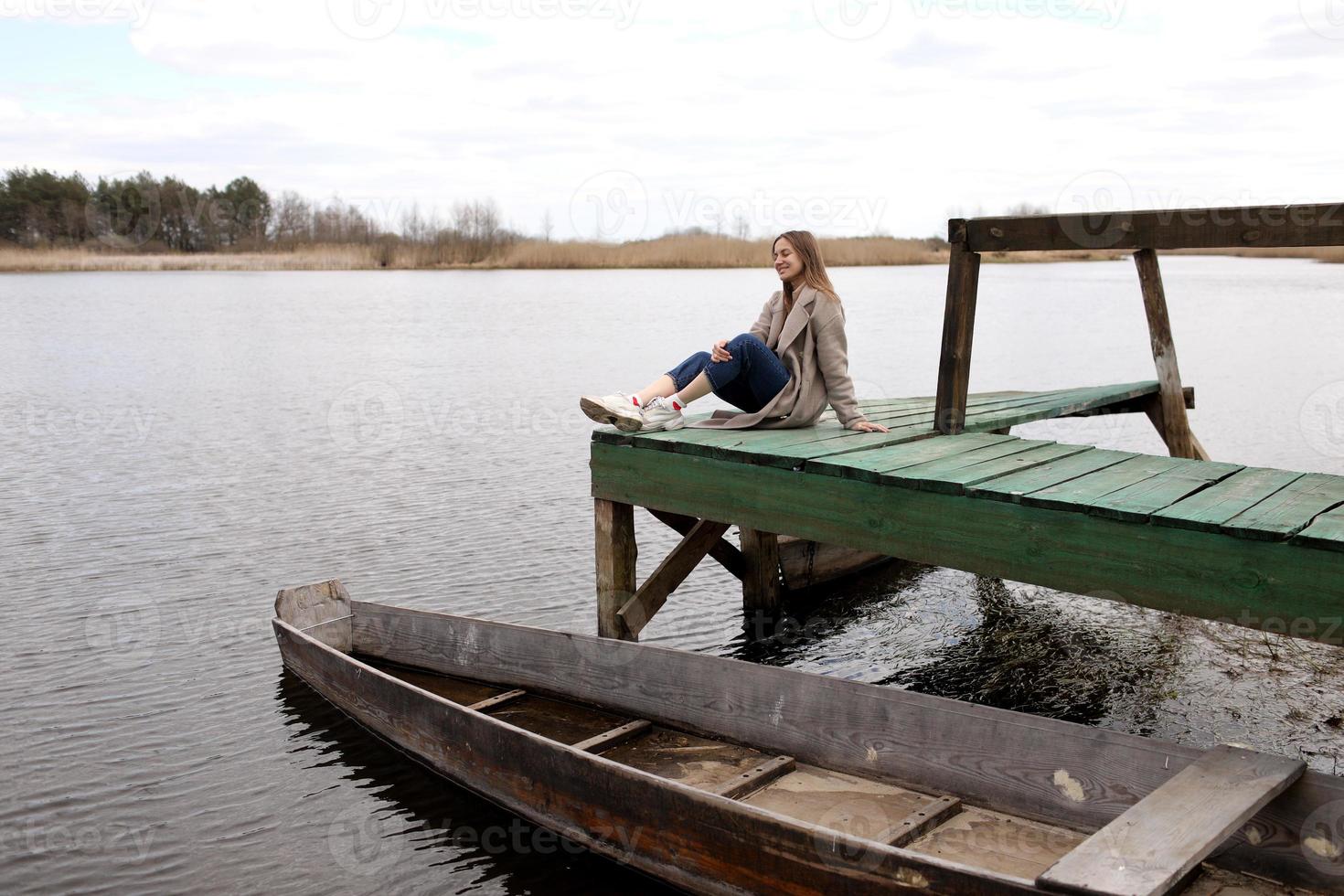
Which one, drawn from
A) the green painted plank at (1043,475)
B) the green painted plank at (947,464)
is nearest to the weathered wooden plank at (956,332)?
the green painted plank at (947,464)

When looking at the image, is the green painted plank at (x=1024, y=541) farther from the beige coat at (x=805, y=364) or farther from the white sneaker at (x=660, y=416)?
the beige coat at (x=805, y=364)

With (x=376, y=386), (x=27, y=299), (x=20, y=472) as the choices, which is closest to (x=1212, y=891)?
(x=20, y=472)

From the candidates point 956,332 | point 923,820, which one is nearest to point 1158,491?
point 956,332

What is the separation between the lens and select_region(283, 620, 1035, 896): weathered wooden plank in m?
3.61

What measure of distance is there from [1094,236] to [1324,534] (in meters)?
1.90

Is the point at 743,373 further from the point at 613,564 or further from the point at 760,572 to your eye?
the point at 760,572

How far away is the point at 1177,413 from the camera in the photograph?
8.86 meters

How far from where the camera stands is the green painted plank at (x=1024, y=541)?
410 cm

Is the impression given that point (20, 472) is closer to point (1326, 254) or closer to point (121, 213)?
point (1326, 254)

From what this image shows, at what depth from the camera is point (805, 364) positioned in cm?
634

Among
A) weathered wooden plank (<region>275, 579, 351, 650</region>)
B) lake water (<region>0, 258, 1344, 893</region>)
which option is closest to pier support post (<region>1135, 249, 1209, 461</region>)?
lake water (<region>0, 258, 1344, 893</region>)

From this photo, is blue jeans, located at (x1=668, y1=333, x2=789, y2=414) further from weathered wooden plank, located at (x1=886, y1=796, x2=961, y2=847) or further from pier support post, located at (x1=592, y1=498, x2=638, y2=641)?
weathered wooden plank, located at (x1=886, y1=796, x2=961, y2=847)

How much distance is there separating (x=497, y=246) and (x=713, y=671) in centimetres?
5750

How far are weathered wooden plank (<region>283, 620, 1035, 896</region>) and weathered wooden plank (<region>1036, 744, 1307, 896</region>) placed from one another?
0.21 meters
